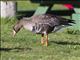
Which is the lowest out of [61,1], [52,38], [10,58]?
[61,1]

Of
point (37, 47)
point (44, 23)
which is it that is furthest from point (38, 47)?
point (44, 23)

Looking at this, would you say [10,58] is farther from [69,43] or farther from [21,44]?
[69,43]

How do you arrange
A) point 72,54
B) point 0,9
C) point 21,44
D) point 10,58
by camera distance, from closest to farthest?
point 10,58
point 72,54
point 21,44
point 0,9

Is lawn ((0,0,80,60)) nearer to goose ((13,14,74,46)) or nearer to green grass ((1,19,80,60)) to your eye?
green grass ((1,19,80,60))

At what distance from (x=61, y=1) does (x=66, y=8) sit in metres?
3.37

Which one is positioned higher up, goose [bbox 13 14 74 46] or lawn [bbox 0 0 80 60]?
goose [bbox 13 14 74 46]

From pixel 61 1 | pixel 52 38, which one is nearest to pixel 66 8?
pixel 61 1

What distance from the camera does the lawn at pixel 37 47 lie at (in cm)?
859

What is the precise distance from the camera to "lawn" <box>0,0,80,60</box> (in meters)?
8.59

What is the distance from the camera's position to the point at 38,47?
32.0 feet

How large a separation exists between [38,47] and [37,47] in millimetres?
23

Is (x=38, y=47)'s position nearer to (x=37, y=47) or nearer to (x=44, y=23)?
(x=37, y=47)

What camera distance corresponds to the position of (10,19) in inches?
591

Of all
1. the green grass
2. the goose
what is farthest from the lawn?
the goose
